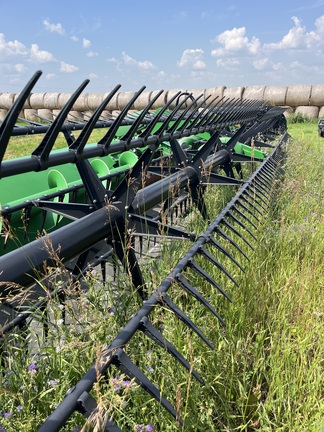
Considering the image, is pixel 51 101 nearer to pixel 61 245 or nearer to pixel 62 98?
pixel 62 98

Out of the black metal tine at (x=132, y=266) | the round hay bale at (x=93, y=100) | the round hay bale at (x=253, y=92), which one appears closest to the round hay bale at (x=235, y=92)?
the round hay bale at (x=253, y=92)

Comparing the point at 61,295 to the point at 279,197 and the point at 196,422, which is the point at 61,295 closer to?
the point at 196,422

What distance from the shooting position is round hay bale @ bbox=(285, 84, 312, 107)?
24625 mm

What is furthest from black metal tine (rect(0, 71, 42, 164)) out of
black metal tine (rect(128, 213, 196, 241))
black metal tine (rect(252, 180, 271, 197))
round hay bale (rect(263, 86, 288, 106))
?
round hay bale (rect(263, 86, 288, 106))

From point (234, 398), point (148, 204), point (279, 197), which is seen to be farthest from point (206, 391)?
point (279, 197)

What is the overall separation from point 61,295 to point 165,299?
116cm

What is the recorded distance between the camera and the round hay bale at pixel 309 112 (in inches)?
951

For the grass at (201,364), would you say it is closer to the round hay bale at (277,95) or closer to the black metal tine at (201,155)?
the black metal tine at (201,155)

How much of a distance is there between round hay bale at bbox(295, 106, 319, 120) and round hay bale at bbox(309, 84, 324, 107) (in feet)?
1.17

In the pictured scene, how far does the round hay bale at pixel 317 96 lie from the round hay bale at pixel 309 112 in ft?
1.17

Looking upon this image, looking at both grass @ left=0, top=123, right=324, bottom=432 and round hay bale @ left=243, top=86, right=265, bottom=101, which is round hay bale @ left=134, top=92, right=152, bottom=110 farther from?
grass @ left=0, top=123, right=324, bottom=432

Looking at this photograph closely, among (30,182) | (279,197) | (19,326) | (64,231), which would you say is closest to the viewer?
(64,231)

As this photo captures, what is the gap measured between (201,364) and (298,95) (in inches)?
997

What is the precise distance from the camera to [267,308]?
2.48 metres
